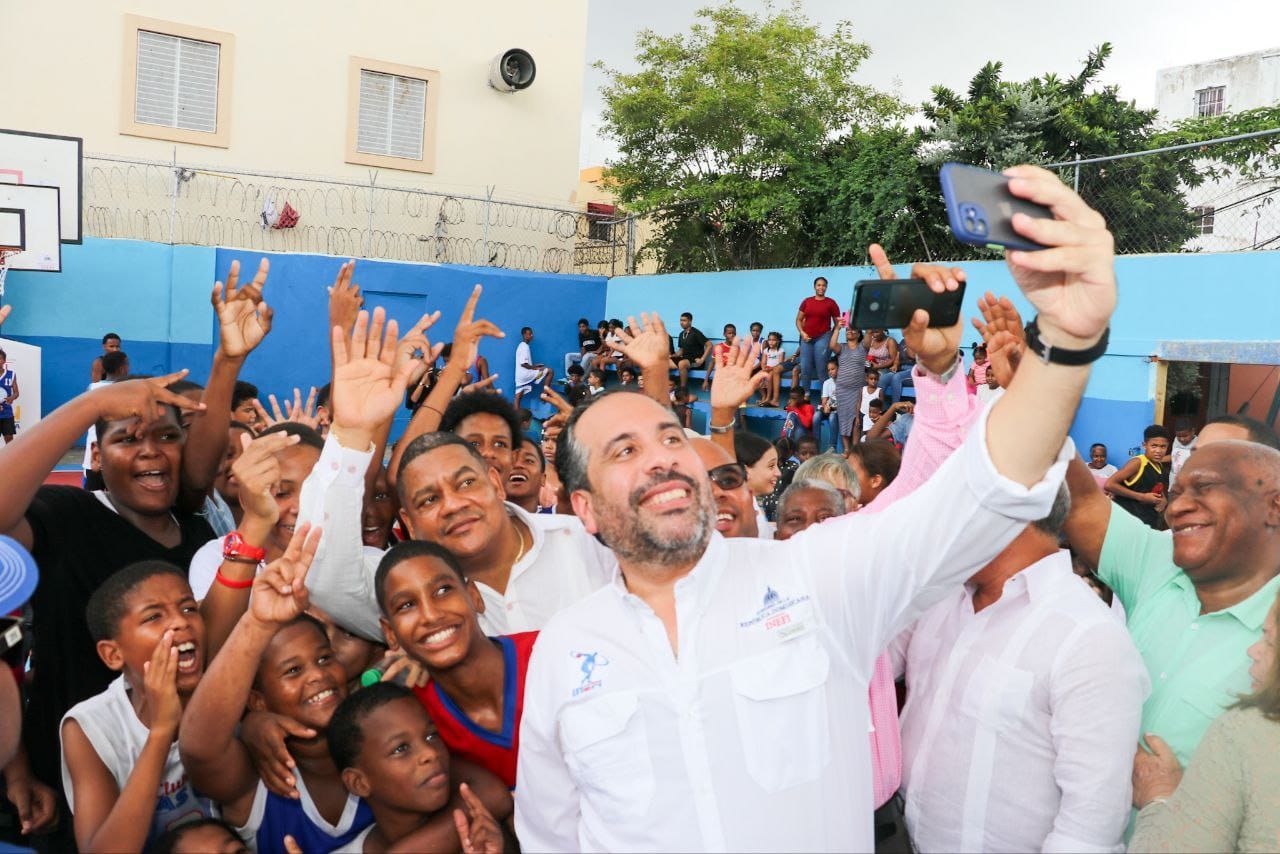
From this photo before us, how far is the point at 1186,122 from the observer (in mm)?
16547

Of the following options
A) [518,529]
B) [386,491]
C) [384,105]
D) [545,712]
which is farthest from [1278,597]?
[384,105]

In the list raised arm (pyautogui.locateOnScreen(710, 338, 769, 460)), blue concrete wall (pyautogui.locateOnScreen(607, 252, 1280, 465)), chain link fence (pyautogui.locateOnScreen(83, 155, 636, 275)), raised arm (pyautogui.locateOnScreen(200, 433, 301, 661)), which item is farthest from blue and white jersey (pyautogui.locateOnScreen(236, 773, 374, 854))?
chain link fence (pyautogui.locateOnScreen(83, 155, 636, 275))

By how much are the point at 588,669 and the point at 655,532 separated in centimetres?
31

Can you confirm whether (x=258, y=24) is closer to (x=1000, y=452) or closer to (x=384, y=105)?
(x=384, y=105)

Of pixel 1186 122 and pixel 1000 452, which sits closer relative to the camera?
pixel 1000 452

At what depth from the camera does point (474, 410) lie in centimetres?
411

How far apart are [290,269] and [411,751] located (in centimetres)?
1750

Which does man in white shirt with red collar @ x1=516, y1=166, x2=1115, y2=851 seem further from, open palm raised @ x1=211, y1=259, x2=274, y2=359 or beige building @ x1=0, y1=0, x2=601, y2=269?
beige building @ x1=0, y1=0, x2=601, y2=269

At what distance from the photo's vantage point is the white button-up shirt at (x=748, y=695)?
196 cm

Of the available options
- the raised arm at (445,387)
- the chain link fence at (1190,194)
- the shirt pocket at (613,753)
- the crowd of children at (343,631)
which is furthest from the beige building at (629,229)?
the shirt pocket at (613,753)

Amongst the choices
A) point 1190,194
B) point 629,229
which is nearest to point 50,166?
point 629,229

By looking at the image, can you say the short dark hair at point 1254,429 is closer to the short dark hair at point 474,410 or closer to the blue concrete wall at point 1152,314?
the short dark hair at point 474,410

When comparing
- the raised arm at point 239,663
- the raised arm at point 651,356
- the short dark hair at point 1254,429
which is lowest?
the raised arm at point 239,663

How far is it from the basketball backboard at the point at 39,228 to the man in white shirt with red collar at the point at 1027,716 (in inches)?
538
